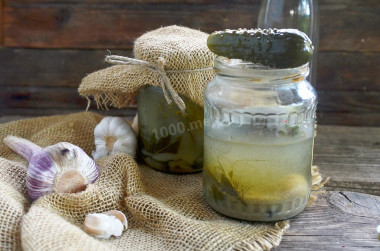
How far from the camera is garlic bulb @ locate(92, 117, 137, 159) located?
1.14m

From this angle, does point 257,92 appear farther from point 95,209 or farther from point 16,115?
point 16,115

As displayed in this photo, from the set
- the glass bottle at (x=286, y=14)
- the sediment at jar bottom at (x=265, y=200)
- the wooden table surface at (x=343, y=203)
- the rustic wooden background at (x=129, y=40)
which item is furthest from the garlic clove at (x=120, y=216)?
the rustic wooden background at (x=129, y=40)

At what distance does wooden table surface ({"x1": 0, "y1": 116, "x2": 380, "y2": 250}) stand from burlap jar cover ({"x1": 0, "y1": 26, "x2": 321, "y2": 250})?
44 millimetres

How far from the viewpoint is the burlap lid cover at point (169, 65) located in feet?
3.30

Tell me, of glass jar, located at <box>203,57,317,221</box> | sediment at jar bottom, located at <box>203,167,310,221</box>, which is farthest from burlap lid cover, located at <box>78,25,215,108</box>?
sediment at jar bottom, located at <box>203,167,310,221</box>

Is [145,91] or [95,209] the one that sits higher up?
[145,91]

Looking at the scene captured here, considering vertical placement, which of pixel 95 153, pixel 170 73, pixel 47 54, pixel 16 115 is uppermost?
pixel 170 73

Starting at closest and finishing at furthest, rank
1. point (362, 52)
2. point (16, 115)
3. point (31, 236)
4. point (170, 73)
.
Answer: point (31, 236) → point (170, 73) → point (362, 52) → point (16, 115)

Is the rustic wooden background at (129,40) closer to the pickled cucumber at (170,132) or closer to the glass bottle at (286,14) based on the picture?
the glass bottle at (286,14)

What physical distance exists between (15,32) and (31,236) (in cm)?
110

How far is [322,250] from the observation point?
31.7 inches

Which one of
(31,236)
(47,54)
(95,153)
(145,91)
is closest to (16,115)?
(47,54)

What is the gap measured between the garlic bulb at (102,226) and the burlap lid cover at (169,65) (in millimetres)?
298

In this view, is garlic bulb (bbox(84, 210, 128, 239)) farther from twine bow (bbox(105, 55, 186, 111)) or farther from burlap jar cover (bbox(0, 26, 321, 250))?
twine bow (bbox(105, 55, 186, 111))
